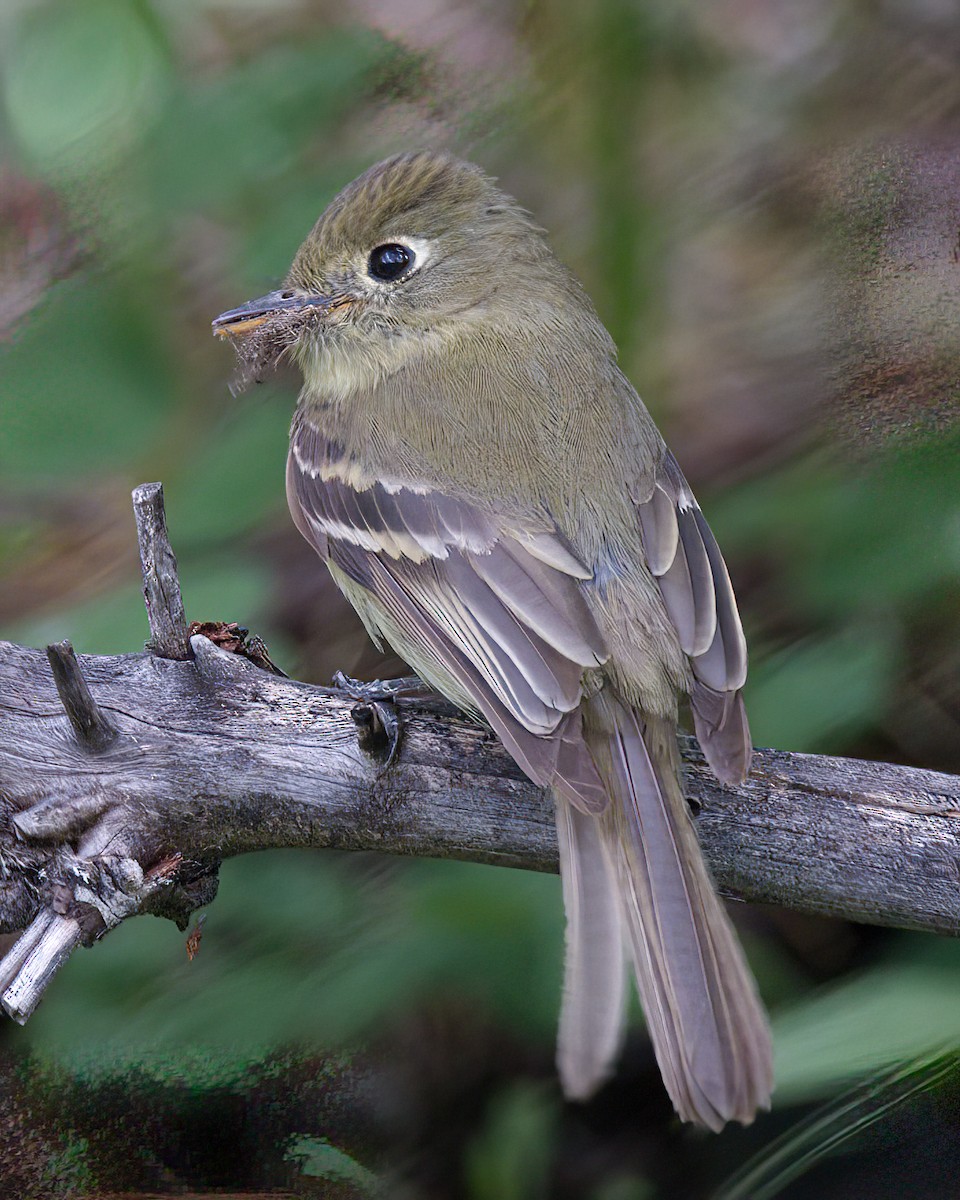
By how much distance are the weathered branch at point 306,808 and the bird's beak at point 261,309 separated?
634 mm

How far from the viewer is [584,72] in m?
2.60

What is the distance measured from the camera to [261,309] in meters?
2.36

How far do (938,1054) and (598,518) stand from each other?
0.94 m

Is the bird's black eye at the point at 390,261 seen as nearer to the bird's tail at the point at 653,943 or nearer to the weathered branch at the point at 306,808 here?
the weathered branch at the point at 306,808

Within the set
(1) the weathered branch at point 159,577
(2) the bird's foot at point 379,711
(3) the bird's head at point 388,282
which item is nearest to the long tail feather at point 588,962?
(2) the bird's foot at point 379,711

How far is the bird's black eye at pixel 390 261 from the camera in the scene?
2383 millimetres

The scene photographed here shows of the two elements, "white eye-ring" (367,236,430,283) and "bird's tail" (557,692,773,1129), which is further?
"white eye-ring" (367,236,430,283)

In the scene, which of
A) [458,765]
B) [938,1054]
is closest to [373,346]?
[458,765]

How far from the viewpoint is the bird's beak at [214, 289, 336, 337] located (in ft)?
7.62

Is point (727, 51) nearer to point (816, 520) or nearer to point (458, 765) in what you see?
point (816, 520)

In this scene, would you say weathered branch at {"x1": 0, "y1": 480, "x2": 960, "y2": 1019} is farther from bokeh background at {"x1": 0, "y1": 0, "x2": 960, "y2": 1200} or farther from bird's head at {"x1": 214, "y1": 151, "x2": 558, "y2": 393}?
bird's head at {"x1": 214, "y1": 151, "x2": 558, "y2": 393}

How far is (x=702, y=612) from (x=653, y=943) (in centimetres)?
54

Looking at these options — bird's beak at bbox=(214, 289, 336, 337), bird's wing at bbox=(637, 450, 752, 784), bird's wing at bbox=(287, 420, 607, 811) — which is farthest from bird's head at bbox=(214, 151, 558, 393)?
bird's wing at bbox=(637, 450, 752, 784)

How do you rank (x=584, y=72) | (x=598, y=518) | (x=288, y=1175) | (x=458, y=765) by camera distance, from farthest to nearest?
(x=584, y=72) → (x=598, y=518) → (x=458, y=765) → (x=288, y=1175)
